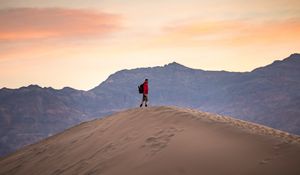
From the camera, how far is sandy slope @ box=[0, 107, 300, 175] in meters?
10.3

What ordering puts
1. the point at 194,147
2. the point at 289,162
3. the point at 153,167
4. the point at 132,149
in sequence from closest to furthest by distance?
the point at 289,162, the point at 153,167, the point at 194,147, the point at 132,149

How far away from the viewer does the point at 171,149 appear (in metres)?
11.8

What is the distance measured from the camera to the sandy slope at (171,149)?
1027 centimetres

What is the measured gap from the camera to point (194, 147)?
11.7 m

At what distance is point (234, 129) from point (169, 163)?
10.0 ft

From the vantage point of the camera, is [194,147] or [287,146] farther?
[194,147]

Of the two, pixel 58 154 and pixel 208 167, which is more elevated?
pixel 208 167

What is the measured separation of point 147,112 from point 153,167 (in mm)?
5975

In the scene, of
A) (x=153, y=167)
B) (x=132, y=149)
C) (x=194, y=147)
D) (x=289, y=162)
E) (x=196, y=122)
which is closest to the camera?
(x=289, y=162)

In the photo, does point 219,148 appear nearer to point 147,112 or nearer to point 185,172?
point 185,172

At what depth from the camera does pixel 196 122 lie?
14102 millimetres

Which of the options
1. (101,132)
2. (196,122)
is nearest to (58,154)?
(101,132)

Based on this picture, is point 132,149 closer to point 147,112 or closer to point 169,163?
point 169,163

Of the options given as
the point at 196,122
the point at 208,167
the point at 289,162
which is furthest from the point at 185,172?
the point at 196,122
